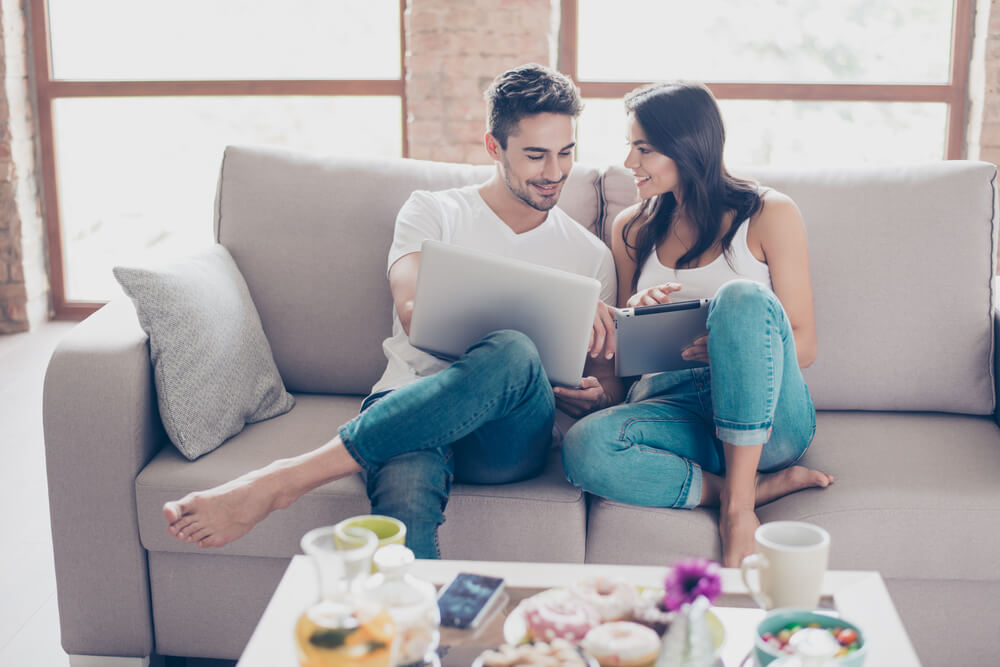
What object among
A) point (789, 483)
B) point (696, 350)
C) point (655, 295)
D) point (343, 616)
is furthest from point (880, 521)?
point (343, 616)

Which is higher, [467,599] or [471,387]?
[471,387]

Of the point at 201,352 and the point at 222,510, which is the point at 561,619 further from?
the point at 201,352

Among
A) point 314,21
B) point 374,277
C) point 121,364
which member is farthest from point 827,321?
point 314,21

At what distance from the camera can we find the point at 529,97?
182 centimetres

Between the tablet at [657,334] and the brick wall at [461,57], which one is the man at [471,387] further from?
the brick wall at [461,57]

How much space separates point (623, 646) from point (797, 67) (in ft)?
9.54

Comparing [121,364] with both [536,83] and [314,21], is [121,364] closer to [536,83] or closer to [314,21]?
[536,83]

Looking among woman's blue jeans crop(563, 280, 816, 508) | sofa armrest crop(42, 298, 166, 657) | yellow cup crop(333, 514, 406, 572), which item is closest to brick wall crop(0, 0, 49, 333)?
sofa armrest crop(42, 298, 166, 657)

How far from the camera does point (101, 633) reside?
1.61 meters

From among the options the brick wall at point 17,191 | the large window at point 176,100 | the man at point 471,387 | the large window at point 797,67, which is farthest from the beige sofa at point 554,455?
the brick wall at point 17,191

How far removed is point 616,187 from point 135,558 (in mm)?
1126

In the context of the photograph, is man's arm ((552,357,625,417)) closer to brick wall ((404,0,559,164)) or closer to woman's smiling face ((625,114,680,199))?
woman's smiling face ((625,114,680,199))

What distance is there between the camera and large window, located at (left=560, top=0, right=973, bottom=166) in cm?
336

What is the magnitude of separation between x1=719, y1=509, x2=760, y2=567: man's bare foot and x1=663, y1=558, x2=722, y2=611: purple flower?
1.85 feet
